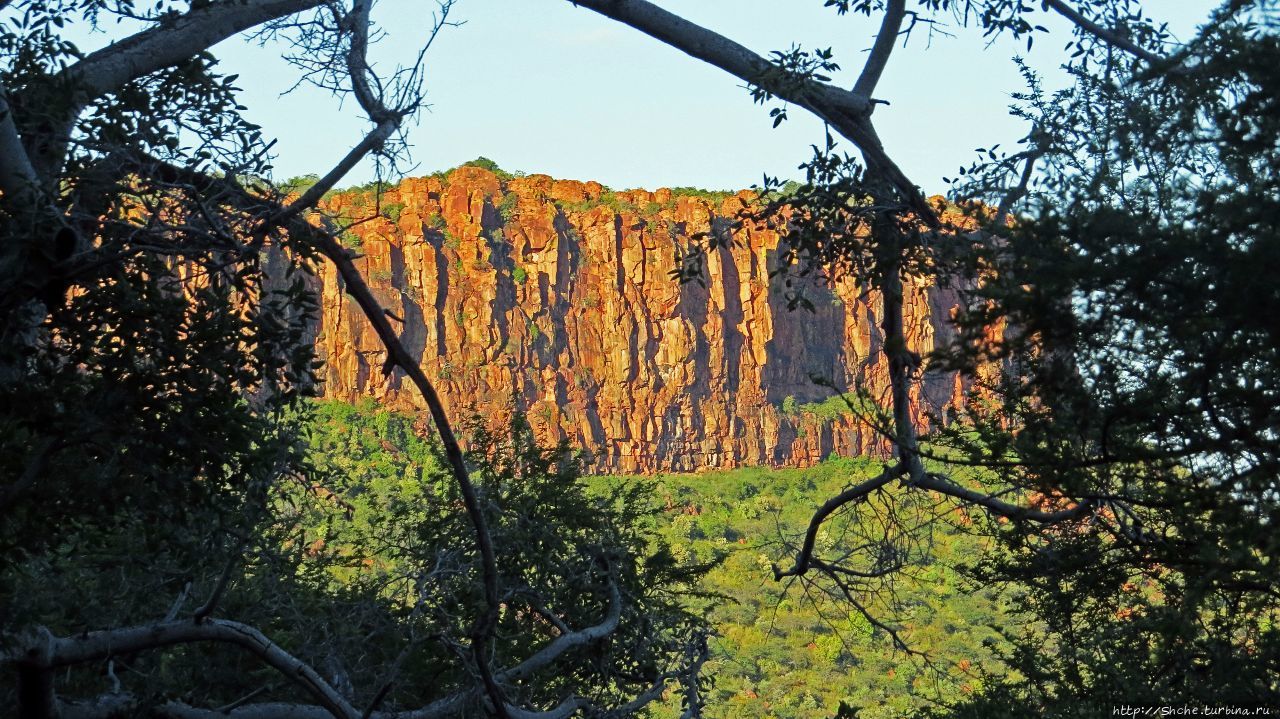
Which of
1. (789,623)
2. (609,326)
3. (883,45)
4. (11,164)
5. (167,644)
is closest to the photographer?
(11,164)

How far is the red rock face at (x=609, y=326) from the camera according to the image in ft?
203

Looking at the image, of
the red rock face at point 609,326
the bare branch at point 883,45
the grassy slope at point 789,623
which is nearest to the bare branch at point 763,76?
the bare branch at point 883,45

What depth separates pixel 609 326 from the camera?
64.6 m

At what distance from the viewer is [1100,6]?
465 centimetres

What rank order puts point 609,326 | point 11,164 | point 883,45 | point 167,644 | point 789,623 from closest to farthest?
point 11,164 < point 167,644 < point 883,45 < point 789,623 < point 609,326

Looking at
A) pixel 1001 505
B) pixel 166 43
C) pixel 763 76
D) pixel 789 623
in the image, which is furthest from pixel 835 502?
pixel 789 623

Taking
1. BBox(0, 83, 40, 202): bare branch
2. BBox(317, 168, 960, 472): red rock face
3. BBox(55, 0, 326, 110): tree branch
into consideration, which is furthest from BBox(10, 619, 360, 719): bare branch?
BBox(317, 168, 960, 472): red rock face

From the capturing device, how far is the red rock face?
6184cm

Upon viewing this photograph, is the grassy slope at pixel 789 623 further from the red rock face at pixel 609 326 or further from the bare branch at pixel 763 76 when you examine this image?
the red rock face at pixel 609 326

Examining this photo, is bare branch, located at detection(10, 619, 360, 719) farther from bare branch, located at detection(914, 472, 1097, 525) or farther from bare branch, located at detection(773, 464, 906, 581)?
bare branch, located at detection(914, 472, 1097, 525)

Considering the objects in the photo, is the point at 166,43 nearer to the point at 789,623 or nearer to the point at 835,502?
the point at 835,502

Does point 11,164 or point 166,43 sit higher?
point 166,43

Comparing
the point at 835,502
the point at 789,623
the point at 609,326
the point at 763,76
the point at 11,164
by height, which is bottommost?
the point at 789,623

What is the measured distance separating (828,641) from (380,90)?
2883 centimetres
